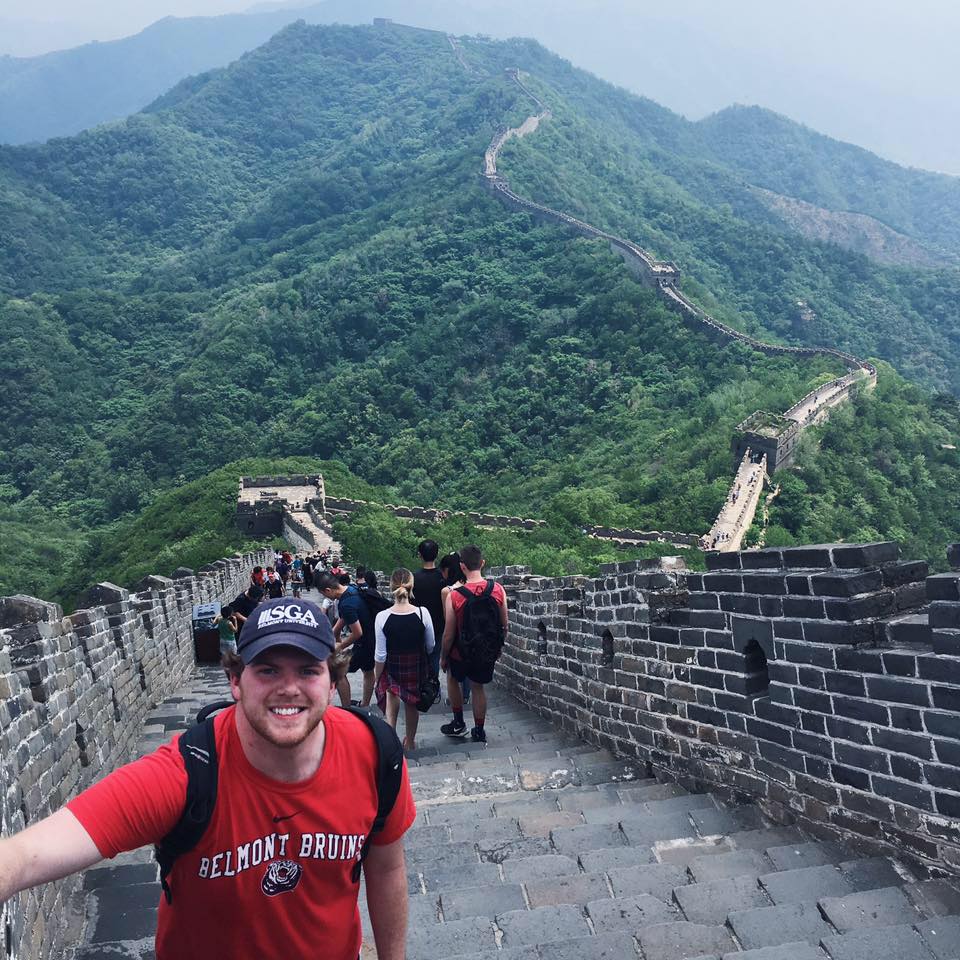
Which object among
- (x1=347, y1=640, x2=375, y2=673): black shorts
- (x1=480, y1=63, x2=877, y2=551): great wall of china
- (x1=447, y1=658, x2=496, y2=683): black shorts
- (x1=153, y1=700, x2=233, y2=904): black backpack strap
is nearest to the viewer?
(x1=153, y1=700, x2=233, y2=904): black backpack strap

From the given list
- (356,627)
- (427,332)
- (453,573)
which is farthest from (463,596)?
(427,332)

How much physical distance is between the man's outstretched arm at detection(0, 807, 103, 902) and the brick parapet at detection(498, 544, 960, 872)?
124 inches

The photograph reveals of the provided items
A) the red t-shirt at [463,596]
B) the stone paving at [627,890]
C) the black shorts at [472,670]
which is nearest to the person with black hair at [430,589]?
the black shorts at [472,670]

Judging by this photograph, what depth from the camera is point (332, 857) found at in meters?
2.66

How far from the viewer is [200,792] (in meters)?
2.50

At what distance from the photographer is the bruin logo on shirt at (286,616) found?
2.64 metres

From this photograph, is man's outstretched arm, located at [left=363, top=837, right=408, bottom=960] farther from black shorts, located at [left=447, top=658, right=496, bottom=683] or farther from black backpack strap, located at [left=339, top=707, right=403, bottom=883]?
black shorts, located at [left=447, top=658, right=496, bottom=683]

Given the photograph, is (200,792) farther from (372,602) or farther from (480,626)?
(372,602)

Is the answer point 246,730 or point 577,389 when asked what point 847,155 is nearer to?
point 577,389

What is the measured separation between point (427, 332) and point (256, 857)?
6182cm

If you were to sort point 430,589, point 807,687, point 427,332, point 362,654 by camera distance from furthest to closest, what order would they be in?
1. point 427,332
2. point 362,654
3. point 430,589
4. point 807,687

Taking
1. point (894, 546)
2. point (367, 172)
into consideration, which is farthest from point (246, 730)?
point (367, 172)

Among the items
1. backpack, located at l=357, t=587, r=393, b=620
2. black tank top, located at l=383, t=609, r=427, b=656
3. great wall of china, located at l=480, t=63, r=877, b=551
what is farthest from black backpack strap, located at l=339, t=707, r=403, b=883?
great wall of china, located at l=480, t=63, r=877, b=551

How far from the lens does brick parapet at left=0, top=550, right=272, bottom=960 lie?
358 cm
